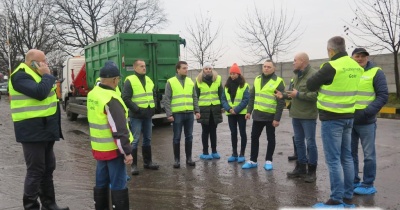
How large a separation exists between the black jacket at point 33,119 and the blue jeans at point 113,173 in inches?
32.8

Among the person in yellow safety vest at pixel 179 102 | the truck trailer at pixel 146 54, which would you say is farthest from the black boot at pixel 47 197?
the truck trailer at pixel 146 54

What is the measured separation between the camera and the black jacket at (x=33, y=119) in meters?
4.18

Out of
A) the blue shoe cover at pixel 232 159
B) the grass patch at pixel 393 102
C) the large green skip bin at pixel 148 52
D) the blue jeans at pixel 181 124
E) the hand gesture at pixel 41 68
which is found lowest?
the blue shoe cover at pixel 232 159

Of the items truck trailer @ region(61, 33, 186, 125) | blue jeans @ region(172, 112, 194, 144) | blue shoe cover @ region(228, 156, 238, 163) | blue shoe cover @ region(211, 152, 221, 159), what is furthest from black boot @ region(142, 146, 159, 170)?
truck trailer @ region(61, 33, 186, 125)

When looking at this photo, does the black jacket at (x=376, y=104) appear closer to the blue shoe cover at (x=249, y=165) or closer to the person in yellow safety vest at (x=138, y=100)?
the blue shoe cover at (x=249, y=165)

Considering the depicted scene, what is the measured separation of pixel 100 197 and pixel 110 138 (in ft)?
2.22

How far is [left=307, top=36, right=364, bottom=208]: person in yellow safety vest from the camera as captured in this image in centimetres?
432

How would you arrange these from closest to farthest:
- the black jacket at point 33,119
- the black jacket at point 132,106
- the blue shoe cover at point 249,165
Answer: the black jacket at point 33,119 → the black jacket at point 132,106 → the blue shoe cover at point 249,165

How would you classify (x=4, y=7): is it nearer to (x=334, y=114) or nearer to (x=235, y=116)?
(x=235, y=116)

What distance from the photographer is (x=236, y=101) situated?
7.10 meters

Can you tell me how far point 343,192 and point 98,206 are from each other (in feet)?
9.28

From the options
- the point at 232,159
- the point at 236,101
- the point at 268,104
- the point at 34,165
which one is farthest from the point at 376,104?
the point at 34,165

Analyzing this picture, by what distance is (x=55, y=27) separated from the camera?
124 ft

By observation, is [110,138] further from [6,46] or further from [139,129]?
[6,46]
